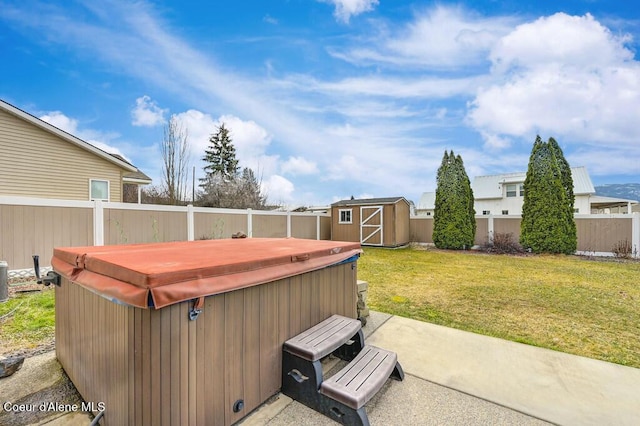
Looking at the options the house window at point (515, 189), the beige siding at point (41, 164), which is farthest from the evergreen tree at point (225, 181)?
the house window at point (515, 189)

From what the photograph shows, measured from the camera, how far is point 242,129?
22.4m

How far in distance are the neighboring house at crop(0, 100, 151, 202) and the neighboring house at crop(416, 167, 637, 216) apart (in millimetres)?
22688

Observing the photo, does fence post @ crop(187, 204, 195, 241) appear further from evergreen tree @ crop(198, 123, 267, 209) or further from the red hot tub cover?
evergreen tree @ crop(198, 123, 267, 209)

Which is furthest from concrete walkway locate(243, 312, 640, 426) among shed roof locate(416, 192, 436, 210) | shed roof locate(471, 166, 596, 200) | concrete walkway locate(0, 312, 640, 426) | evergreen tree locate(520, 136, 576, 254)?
shed roof locate(416, 192, 436, 210)

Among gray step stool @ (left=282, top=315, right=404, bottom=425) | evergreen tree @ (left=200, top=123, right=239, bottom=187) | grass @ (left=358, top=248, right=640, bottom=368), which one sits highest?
evergreen tree @ (left=200, top=123, right=239, bottom=187)

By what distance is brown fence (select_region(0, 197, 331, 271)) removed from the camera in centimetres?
557

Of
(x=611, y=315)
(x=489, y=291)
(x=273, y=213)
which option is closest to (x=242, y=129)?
(x=273, y=213)

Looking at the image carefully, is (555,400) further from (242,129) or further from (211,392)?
(242,129)

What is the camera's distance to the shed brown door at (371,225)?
41.4 feet

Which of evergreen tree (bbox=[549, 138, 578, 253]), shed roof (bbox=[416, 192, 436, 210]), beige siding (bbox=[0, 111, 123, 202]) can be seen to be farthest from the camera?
shed roof (bbox=[416, 192, 436, 210])

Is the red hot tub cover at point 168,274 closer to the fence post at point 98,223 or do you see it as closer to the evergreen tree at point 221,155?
the fence post at point 98,223

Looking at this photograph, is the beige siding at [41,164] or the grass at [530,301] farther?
the beige siding at [41,164]

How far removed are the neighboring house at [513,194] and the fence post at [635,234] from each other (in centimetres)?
1090

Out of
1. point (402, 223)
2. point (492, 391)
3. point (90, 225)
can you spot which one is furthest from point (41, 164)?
point (402, 223)
